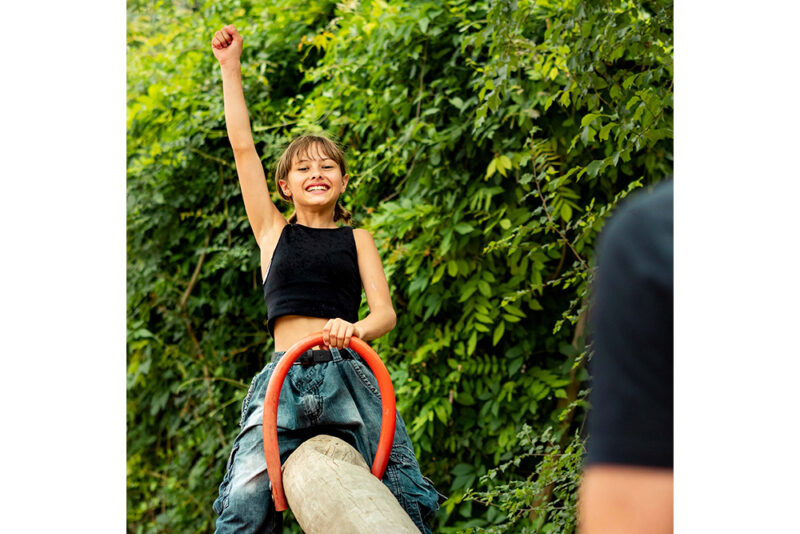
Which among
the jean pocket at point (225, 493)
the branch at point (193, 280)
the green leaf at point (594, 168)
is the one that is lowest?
the jean pocket at point (225, 493)

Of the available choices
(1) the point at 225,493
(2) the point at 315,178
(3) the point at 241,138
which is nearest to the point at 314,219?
(2) the point at 315,178

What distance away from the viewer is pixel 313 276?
1957 millimetres

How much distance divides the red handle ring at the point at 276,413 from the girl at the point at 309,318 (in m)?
0.05

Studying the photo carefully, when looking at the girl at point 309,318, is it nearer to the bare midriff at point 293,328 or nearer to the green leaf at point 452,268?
the bare midriff at point 293,328

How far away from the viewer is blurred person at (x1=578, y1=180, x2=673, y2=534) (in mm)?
517

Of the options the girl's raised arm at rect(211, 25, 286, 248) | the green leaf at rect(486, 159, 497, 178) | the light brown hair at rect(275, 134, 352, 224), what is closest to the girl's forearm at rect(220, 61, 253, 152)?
the girl's raised arm at rect(211, 25, 286, 248)

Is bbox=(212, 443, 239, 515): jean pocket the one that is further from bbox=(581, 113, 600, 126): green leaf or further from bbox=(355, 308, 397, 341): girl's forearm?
bbox=(581, 113, 600, 126): green leaf

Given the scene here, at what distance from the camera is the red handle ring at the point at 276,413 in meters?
1.65

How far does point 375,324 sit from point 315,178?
0.42 meters

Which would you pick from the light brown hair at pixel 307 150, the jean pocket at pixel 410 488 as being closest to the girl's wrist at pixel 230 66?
the light brown hair at pixel 307 150

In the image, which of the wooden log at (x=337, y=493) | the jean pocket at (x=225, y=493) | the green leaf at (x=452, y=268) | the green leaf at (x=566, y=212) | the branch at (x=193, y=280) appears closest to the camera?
the wooden log at (x=337, y=493)
